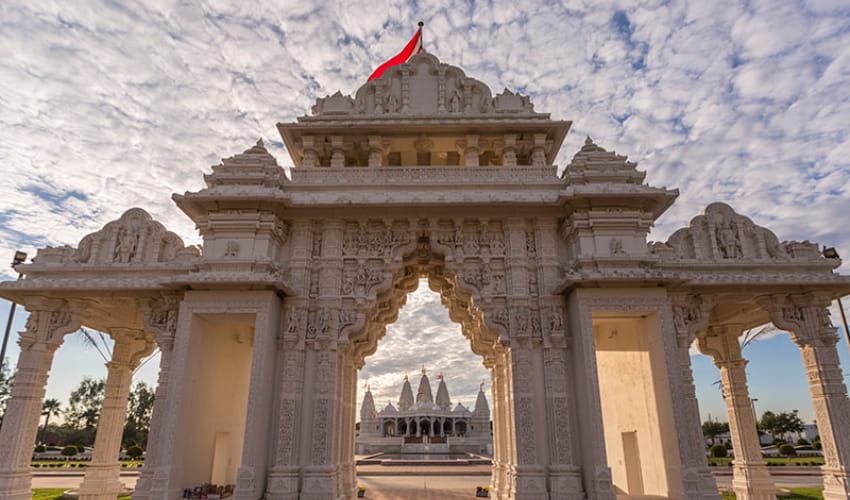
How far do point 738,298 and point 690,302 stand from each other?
1.71m

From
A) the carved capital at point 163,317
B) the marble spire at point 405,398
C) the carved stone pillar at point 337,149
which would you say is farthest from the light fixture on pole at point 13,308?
the marble spire at point 405,398

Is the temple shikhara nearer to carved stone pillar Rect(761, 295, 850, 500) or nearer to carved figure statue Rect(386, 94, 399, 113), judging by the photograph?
carved stone pillar Rect(761, 295, 850, 500)

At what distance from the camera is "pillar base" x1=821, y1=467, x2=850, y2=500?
1108 centimetres

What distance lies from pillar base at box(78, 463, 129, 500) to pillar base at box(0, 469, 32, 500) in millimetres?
3246

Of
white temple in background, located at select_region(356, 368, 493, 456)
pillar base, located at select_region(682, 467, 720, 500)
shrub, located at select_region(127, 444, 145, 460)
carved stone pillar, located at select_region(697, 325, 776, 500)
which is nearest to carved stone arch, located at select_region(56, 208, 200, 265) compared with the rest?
pillar base, located at select_region(682, 467, 720, 500)

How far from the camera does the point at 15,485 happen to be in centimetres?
1152

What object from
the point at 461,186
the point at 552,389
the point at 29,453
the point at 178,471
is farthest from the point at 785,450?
the point at 29,453

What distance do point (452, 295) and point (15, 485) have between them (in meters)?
12.4

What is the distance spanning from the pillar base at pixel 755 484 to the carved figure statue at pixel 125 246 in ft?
64.0

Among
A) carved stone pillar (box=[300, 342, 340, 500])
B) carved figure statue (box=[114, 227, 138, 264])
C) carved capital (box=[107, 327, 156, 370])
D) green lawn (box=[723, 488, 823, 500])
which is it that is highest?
carved figure statue (box=[114, 227, 138, 264])

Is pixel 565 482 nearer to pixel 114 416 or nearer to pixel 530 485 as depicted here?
pixel 530 485

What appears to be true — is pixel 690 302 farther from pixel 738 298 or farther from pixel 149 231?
pixel 149 231

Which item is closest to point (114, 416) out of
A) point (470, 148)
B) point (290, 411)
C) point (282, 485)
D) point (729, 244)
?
point (290, 411)

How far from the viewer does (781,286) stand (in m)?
12.5
